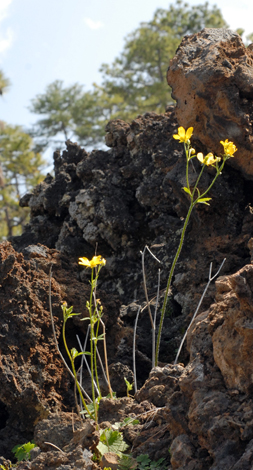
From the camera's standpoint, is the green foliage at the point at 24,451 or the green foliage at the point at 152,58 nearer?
the green foliage at the point at 24,451

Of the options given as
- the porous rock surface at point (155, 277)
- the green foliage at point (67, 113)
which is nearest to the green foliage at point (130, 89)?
the green foliage at point (67, 113)

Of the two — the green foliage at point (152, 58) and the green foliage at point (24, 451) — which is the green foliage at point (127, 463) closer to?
the green foliage at point (24, 451)

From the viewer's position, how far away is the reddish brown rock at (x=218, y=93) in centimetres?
381

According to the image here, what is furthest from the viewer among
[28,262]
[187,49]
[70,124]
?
[70,124]

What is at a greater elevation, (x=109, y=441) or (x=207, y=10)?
(x=207, y=10)

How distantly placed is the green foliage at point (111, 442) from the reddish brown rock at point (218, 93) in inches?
92.3

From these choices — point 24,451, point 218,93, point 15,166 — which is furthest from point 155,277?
point 15,166

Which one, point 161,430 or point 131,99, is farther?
point 131,99

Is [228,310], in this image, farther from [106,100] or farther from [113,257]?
[106,100]

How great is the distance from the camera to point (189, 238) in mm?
4207

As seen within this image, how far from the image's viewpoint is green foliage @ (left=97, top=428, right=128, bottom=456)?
7.97ft

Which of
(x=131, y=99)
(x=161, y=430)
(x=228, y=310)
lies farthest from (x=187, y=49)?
(x=131, y=99)

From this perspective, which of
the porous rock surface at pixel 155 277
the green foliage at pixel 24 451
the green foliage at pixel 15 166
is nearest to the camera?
the porous rock surface at pixel 155 277

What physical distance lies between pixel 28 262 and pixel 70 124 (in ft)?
61.8
